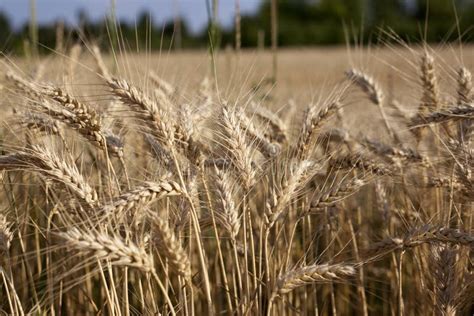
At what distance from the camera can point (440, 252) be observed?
180cm

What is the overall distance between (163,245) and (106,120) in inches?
31.4

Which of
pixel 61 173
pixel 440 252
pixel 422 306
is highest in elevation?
pixel 61 173

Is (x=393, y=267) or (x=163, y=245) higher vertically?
(x=163, y=245)

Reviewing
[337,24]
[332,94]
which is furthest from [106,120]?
[337,24]

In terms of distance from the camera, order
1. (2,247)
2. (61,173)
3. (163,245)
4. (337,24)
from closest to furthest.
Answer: (163,245) → (61,173) → (2,247) → (337,24)

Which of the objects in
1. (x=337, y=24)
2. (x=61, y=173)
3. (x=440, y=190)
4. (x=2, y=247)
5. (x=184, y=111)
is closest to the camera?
(x=61, y=173)

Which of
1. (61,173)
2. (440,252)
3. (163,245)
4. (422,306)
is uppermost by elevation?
(61,173)

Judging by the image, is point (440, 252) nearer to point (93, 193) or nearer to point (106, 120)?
point (93, 193)

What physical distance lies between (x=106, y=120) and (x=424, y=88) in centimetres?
121

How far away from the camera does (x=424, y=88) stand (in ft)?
7.98

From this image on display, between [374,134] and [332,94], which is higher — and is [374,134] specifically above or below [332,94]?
below

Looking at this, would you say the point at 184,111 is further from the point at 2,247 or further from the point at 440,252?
the point at 440,252

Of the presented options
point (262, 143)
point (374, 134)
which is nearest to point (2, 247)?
point (262, 143)

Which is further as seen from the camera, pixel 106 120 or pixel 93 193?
pixel 106 120
